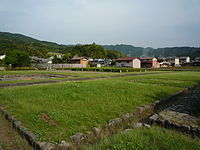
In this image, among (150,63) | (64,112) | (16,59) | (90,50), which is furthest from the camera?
(90,50)

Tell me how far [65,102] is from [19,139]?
7.90 ft

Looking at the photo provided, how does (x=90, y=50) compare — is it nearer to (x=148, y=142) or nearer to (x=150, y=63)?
(x=150, y=63)

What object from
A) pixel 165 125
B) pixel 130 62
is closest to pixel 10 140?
pixel 165 125

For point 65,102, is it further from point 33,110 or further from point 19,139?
point 19,139

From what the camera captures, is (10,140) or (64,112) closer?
(10,140)

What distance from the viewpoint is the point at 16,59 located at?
38594 mm

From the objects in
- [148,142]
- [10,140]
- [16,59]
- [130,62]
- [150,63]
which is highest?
[16,59]

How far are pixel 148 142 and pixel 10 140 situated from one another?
3.29 meters

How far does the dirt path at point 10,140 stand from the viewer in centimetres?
287

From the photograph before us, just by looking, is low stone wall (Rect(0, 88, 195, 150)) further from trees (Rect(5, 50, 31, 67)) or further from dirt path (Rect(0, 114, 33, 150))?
trees (Rect(5, 50, 31, 67))

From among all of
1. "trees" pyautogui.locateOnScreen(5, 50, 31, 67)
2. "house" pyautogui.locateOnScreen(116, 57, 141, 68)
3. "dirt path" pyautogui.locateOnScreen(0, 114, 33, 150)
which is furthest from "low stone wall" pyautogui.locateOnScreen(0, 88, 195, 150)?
"house" pyautogui.locateOnScreen(116, 57, 141, 68)

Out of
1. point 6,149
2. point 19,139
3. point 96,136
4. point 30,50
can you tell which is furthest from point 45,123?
point 30,50

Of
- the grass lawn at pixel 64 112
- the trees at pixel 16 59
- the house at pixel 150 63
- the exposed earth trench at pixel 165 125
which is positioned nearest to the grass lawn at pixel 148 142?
the exposed earth trench at pixel 165 125

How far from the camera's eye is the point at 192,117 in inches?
165
